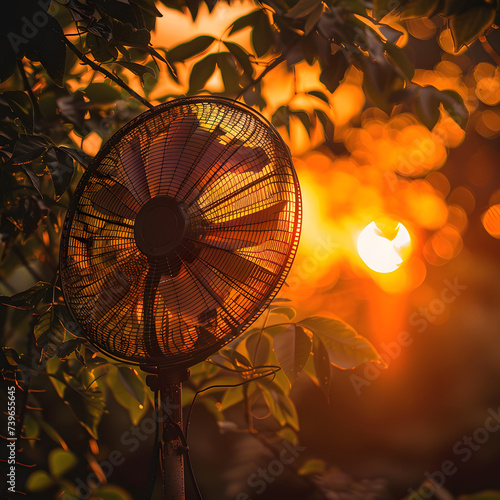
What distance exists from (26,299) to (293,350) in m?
0.62

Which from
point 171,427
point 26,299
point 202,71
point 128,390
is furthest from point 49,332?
point 202,71

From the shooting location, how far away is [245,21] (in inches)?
38.2

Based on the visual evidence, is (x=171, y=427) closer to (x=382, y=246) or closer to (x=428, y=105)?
(x=428, y=105)

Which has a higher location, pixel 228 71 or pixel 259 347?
pixel 228 71

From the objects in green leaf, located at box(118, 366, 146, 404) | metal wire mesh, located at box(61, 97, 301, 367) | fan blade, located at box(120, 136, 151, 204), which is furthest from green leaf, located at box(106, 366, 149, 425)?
fan blade, located at box(120, 136, 151, 204)

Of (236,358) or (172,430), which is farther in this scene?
(236,358)

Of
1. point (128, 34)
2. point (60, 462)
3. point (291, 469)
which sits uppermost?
point (128, 34)

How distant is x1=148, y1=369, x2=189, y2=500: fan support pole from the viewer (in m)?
0.82

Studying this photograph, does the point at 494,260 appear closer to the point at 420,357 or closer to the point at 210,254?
the point at 420,357

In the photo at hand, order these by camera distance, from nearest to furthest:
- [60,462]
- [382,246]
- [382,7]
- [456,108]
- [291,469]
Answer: [382,7] → [456,108] → [60,462] → [291,469] → [382,246]

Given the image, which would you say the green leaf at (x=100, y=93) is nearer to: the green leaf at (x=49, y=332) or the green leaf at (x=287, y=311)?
the green leaf at (x=49, y=332)

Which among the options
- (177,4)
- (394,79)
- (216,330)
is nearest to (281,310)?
(216,330)

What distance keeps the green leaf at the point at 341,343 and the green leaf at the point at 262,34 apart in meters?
0.63

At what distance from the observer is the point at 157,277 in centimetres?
81
